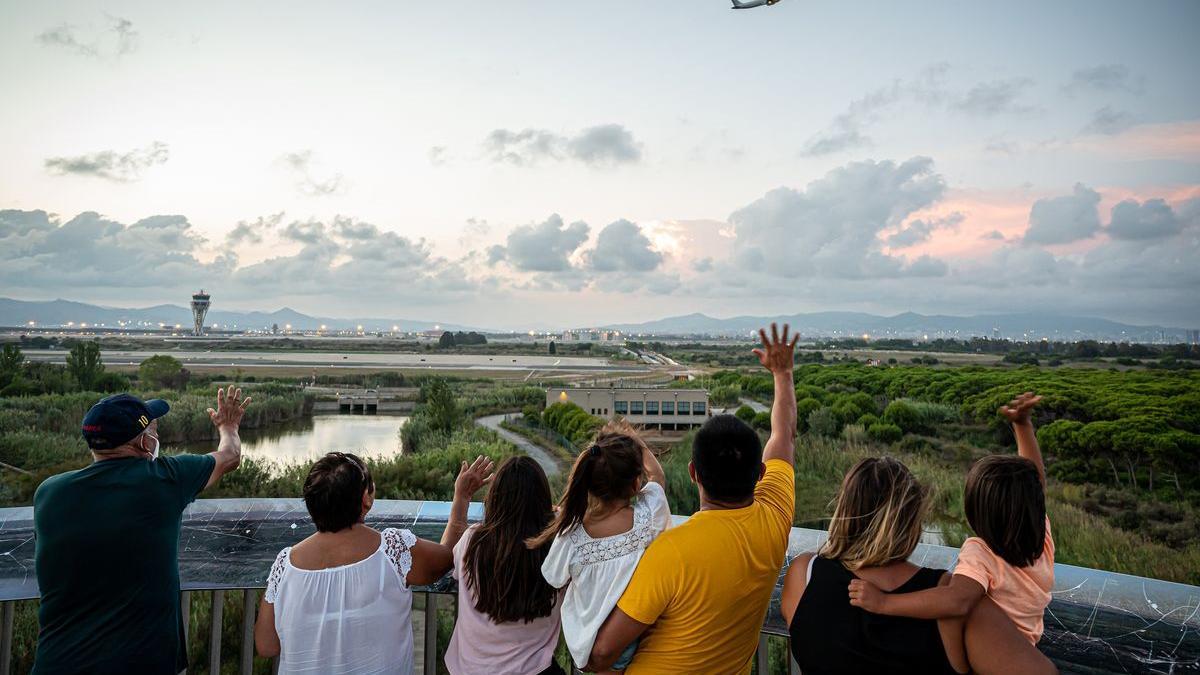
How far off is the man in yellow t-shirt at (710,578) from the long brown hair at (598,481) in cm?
15

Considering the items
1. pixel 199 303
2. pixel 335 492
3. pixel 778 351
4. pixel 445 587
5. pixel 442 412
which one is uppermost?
pixel 199 303

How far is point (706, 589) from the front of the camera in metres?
1.25

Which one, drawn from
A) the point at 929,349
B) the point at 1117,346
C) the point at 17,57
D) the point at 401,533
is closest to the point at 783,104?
the point at 17,57

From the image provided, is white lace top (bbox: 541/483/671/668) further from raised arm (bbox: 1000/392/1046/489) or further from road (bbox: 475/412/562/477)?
road (bbox: 475/412/562/477)

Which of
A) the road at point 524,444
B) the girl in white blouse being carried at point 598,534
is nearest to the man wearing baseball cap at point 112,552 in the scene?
the girl in white blouse being carried at point 598,534

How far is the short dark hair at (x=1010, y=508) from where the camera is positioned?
48.9 inches

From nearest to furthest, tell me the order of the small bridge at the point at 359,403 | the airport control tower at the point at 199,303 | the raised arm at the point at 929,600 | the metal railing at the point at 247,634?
the raised arm at the point at 929,600, the metal railing at the point at 247,634, the small bridge at the point at 359,403, the airport control tower at the point at 199,303

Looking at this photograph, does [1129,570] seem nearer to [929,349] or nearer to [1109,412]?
[1109,412]

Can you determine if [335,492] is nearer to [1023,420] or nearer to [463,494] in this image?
[463,494]

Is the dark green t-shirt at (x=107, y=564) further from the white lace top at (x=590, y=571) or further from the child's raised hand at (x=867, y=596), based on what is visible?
the child's raised hand at (x=867, y=596)

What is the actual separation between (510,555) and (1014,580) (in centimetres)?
116

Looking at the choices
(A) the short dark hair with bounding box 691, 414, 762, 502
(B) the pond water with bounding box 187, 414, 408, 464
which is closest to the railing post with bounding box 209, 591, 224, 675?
(A) the short dark hair with bounding box 691, 414, 762, 502

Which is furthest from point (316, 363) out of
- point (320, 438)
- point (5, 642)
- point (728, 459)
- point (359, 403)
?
point (728, 459)

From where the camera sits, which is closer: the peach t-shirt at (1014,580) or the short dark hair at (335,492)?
the peach t-shirt at (1014,580)
